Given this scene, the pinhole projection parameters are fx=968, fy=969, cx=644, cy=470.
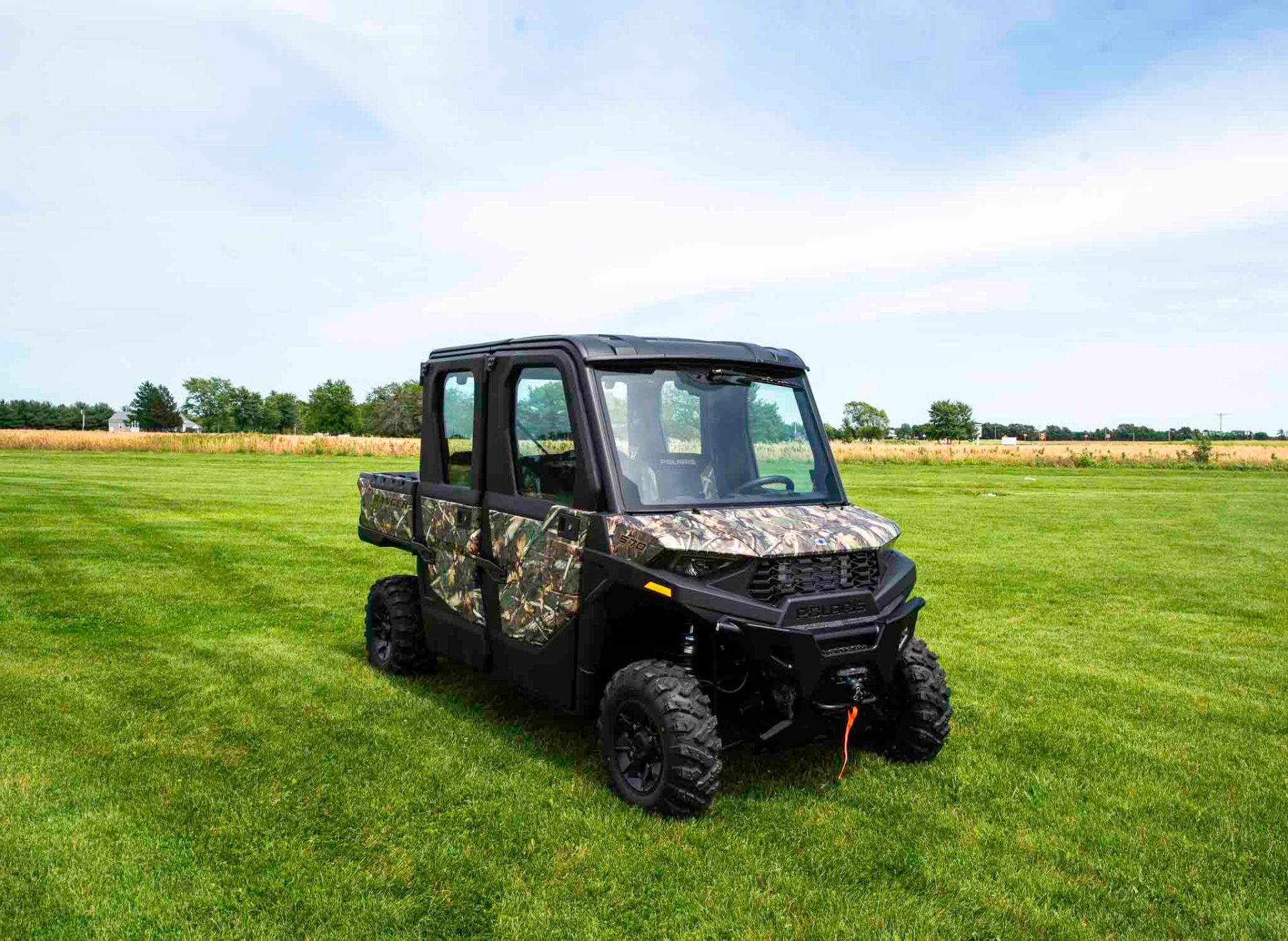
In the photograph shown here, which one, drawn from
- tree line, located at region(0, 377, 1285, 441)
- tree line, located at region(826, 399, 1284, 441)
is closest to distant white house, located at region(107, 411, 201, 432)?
tree line, located at region(0, 377, 1285, 441)

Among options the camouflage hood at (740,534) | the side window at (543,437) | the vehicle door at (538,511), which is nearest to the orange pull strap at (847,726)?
the camouflage hood at (740,534)

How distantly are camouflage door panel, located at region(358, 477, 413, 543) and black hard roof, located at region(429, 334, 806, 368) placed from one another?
186 cm

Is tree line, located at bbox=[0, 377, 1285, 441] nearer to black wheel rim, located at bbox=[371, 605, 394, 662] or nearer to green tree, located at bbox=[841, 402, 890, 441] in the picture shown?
green tree, located at bbox=[841, 402, 890, 441]

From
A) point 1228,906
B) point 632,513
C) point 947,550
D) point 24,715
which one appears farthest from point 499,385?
point 947,550

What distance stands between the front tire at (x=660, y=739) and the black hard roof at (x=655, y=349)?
170cm

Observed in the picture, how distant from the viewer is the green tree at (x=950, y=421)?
179 m

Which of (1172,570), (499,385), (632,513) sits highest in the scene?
(499,385)

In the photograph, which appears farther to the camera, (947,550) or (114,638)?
(947,550)

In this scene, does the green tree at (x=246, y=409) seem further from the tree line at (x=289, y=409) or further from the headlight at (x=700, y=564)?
the headlight at (x=700, y=564)

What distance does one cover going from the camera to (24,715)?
6531 millimetres

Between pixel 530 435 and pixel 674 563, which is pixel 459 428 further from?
pixel 674 563

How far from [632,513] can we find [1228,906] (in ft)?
10.6

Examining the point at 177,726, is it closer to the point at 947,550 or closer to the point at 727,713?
the point at 727,713

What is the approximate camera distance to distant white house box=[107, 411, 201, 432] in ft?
536
